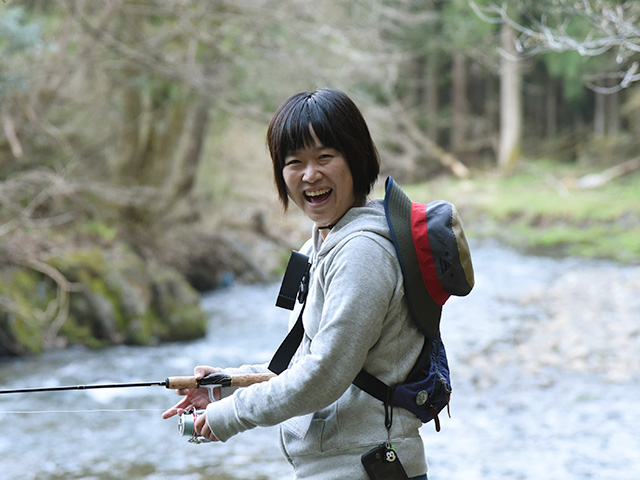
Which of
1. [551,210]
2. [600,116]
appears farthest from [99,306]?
[600,116]

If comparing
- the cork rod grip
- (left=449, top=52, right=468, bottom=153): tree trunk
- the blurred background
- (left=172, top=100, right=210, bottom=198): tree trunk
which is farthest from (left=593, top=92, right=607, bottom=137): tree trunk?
the cork rod grip

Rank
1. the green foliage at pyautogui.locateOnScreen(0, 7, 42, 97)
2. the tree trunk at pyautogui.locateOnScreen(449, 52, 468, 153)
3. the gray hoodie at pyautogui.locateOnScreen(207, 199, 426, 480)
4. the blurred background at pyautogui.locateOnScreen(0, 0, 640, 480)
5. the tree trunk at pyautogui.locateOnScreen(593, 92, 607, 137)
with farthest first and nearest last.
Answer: the tree trunk at pyautogui.locateOnScreen(449, 52, 468, 153)
the tree trunk at pyautogui.locateOnScreen(593, 92, 607, 137)
the green foliage at pyautogui.locateOnScreen(0, 7, 42, 97)
the blurred background at pyautogui.locateOnScreen(0, 0, 640, 480)
the gray hoodie at pyautogui.locateOnScreen(207, 199, 426, 480)

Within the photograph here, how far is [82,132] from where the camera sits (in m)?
12.1

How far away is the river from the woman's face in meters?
1.65

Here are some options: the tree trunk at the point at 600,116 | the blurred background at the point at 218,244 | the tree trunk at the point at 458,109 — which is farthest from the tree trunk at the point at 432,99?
the blurred background at the point at 218,244

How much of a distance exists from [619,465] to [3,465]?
4.04 meters

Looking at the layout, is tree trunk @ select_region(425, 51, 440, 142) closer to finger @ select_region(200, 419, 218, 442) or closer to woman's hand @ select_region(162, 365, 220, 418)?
woman's hand @ select_region(162, 365, 220, 418)

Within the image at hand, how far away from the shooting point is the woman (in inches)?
58.3

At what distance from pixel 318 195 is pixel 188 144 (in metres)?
11.7

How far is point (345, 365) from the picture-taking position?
4.85 feet

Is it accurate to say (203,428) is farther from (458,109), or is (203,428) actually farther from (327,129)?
(458,109)

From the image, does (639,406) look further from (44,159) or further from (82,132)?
(82,132)

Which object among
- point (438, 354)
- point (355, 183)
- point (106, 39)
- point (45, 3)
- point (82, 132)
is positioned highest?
point (45, 3)

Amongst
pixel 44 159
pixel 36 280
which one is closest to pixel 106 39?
pixel 44 159
